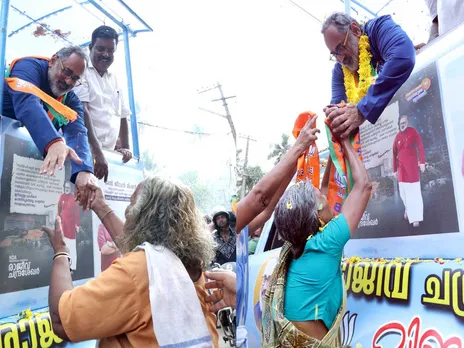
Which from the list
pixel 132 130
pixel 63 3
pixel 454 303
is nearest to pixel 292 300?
pixel 454 303

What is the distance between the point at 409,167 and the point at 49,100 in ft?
3.97

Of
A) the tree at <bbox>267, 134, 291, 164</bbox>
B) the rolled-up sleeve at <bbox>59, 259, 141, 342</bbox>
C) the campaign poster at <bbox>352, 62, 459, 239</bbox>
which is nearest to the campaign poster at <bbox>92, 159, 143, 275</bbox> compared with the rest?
the rolled-up sleeve at <bbox>59, 259, 141, 342</bbox>

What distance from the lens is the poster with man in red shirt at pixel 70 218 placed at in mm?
1216

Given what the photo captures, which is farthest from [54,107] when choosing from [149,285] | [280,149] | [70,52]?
[280,149]

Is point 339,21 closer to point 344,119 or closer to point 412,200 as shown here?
point 344,119

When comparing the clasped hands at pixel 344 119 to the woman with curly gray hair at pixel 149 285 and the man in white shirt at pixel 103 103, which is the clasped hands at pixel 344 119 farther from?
the man in white shirt at pixel 103 103

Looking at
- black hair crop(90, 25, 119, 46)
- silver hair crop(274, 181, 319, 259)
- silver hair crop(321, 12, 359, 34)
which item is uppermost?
silver hair crop(321, 12, 359, 34)

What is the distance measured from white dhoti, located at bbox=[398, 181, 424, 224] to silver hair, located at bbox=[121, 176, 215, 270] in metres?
0.73

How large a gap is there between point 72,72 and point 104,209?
439mm

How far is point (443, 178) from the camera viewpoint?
1314 mm

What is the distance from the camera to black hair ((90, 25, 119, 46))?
133cm

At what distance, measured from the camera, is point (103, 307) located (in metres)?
0.98

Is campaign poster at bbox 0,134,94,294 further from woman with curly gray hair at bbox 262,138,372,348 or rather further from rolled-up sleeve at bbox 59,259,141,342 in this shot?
woman with curly gray hair at bbox 262,138,372,348

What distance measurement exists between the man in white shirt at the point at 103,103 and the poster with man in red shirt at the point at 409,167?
0.96 m
